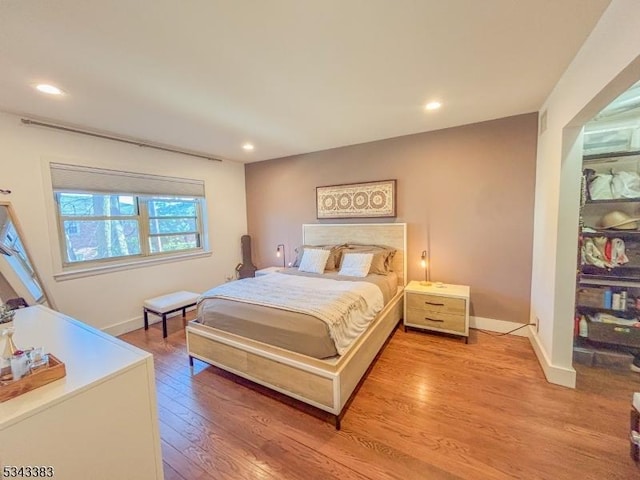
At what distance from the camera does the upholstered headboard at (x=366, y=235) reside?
11.6 feet

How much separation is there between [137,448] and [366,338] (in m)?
1.63

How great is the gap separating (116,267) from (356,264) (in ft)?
9.64

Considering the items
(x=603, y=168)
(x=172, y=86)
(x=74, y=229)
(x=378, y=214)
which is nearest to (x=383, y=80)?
(x=172, y=86)

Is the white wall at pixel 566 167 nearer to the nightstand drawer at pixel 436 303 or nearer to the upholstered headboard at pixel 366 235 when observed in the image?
the nightstand drawer at pixel 436 303

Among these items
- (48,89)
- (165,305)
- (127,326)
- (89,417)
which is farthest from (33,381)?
(127,326)

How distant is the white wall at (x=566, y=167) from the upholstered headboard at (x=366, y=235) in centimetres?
138

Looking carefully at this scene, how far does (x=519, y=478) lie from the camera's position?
144 centimetres

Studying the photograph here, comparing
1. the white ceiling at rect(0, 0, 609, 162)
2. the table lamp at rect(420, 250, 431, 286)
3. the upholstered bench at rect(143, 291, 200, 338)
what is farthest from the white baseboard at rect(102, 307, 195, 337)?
the table lamp at rect(420, 250, 431, 286)

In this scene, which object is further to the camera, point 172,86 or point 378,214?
point 378,214

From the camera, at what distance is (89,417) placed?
98cm

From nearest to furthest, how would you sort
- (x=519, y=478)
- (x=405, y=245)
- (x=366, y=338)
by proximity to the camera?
(x=519, y=478)
(x=366, y=338)
(x=405, y=245)

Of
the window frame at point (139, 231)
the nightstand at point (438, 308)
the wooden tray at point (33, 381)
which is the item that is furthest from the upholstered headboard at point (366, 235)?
the wooden tray at point (33, 381)

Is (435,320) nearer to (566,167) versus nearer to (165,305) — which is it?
(566,167)

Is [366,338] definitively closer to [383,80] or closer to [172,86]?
[383,80]
